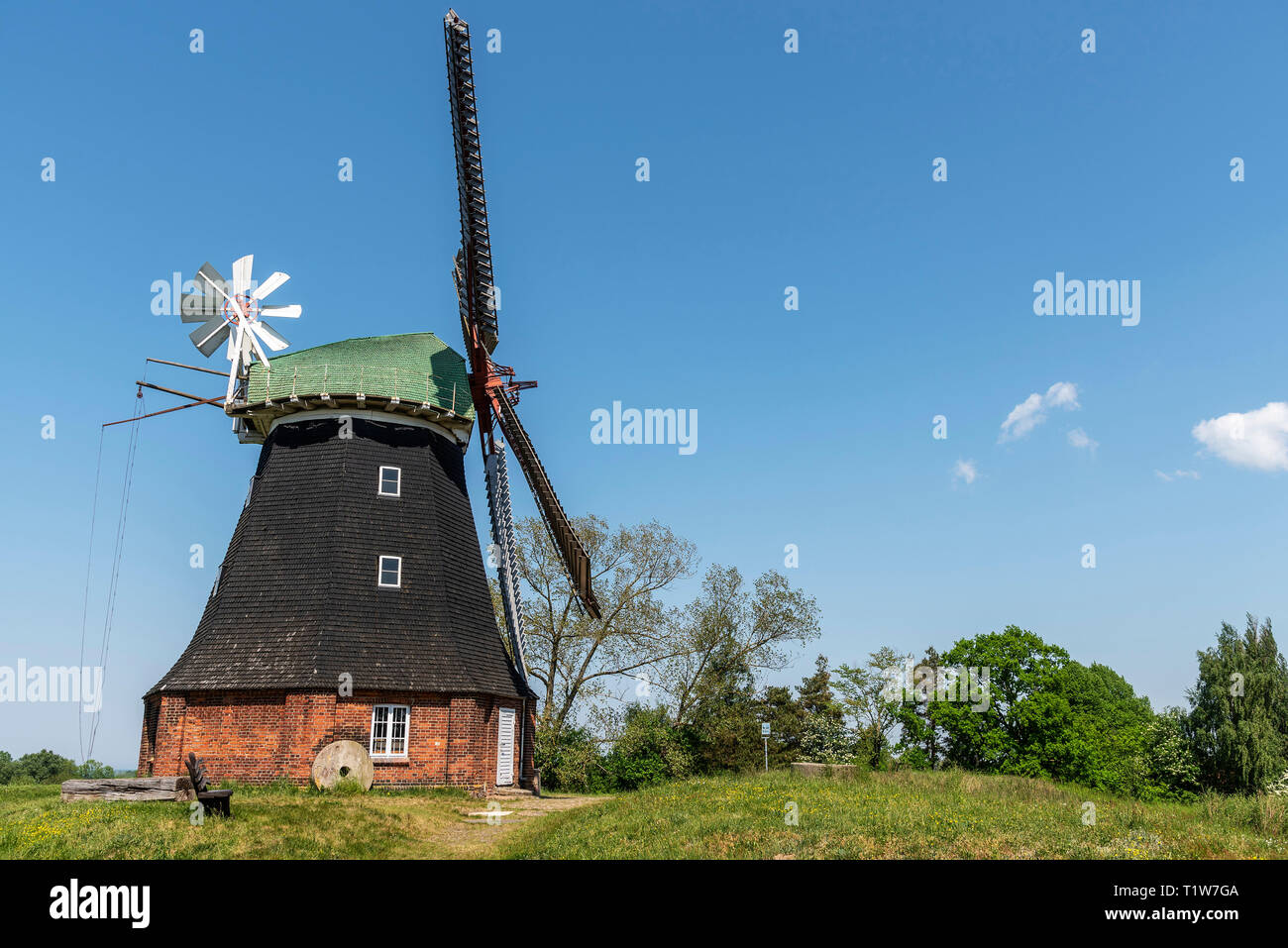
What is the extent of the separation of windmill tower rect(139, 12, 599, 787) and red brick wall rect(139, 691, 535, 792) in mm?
43

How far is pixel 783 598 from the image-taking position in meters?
36.5

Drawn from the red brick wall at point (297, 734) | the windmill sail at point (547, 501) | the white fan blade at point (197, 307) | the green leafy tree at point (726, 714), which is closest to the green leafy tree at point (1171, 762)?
the green leafy tree at point (726, 714)

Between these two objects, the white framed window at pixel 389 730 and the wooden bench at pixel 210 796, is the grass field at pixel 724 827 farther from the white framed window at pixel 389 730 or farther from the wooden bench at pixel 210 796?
the white framed window at pixel 389 730

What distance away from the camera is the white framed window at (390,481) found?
2634 centimetres

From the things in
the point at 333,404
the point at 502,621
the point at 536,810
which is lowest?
the point at 536,810

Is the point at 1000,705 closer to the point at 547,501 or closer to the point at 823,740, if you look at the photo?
the point at 823,740

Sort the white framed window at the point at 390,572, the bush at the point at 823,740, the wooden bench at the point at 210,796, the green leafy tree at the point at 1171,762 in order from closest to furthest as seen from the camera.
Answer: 1. the wooden bench at the point at 210,796
2. the green leafy tree at the point at 1171,762
3. the white framed window at the point at 390,572
4. the bush at the point at 823,740

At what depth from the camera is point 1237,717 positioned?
2386cm

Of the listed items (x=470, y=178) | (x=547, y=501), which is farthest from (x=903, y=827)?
(x=470, y=178)

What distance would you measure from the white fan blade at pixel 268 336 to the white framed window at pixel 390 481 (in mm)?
5364

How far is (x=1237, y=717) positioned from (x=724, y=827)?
19200 millimetres

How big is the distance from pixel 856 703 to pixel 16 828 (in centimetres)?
2997
